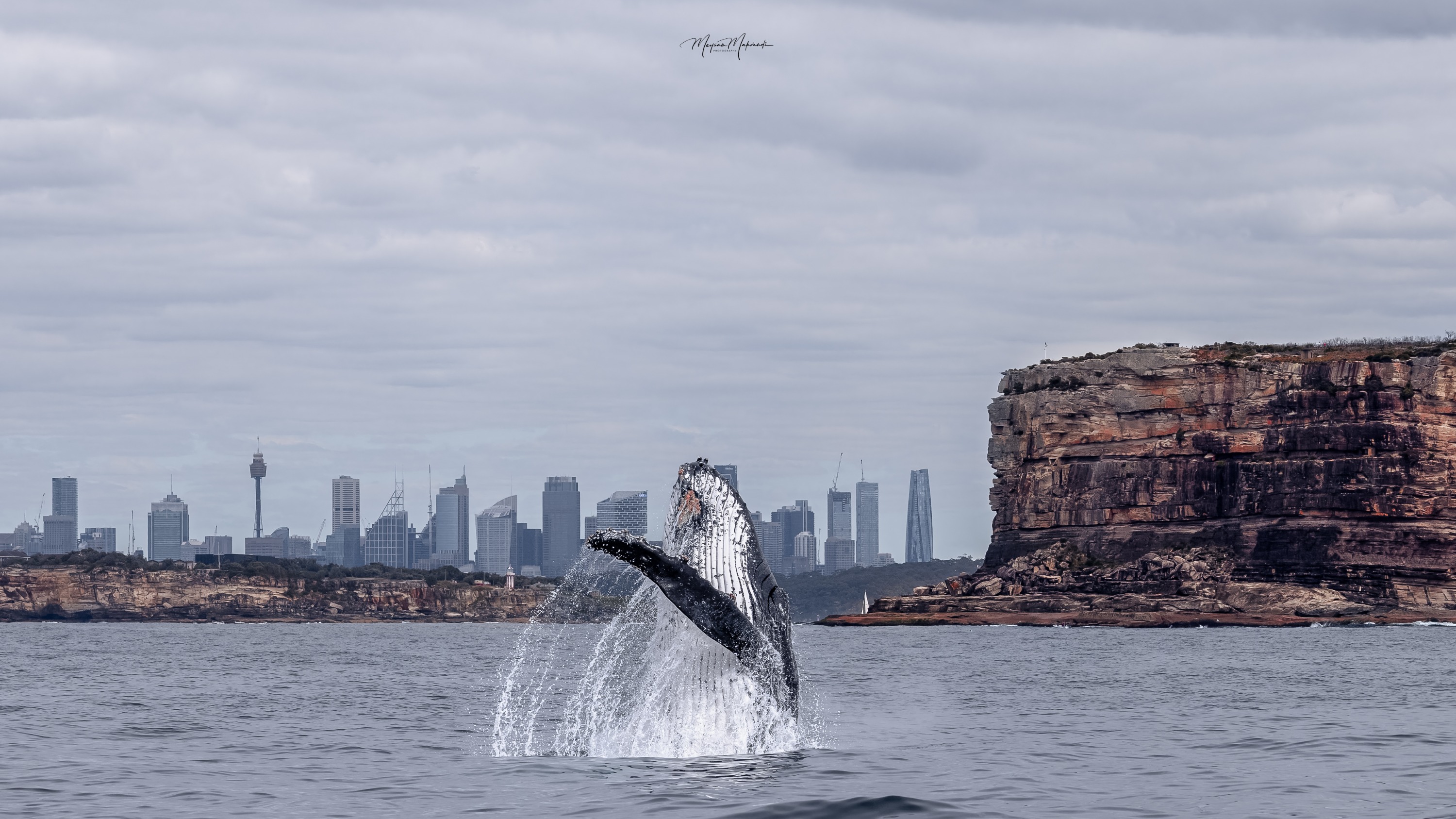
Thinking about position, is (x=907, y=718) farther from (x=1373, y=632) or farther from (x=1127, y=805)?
(x=1373, y=632)

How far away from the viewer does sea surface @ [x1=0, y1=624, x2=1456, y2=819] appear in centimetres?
2234

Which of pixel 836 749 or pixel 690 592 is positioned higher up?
pixel 690 592

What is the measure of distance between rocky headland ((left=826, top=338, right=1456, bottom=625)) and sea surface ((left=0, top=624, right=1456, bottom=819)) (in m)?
86.2

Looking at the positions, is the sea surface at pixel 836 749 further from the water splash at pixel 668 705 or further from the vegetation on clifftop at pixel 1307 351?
the vegetation on clifftop at pixel 1307 351

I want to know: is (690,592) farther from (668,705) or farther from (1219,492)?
(1219,492)

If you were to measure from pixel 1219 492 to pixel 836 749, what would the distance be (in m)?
148

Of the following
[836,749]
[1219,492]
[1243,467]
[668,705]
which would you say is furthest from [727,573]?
[1219,492]

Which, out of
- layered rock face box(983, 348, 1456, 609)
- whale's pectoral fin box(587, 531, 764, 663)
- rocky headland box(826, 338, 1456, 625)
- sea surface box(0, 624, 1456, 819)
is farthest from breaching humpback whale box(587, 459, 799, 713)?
layered rock face box(983, 348, 1456, 609)

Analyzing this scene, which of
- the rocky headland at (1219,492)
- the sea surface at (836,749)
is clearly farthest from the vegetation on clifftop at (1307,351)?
the sea surface at (836,749)

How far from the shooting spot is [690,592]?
17922 mm

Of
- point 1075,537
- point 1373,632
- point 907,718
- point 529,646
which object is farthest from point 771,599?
point 1075,537

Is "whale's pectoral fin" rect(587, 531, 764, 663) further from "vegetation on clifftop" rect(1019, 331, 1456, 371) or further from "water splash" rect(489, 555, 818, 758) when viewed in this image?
"vegetation on clifftop" rect(1019, 331, 1456, 371)

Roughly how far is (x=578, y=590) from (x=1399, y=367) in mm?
148675

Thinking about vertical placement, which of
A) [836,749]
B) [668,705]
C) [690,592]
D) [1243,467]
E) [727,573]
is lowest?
[836,749]
